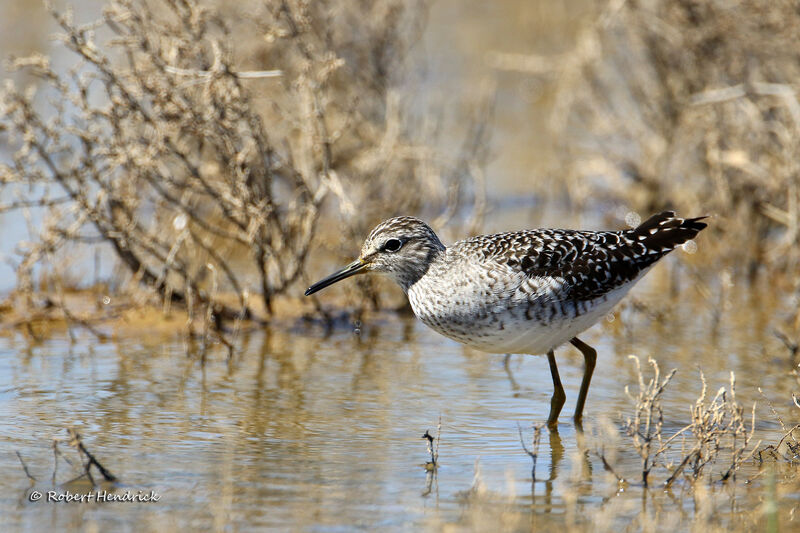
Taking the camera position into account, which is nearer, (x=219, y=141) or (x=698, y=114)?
(x=219, y=141)

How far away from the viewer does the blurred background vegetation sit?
7.34 metres

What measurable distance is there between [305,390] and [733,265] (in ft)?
15.7

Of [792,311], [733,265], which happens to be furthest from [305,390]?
[733,265]

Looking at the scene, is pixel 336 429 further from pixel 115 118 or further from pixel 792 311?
pixel 792 311

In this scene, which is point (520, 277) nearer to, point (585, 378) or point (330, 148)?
point (585, 378)

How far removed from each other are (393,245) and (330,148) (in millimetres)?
1840

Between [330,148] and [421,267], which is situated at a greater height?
[330,148]

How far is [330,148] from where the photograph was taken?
811cm

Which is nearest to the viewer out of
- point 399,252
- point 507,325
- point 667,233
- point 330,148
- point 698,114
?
point 507,325

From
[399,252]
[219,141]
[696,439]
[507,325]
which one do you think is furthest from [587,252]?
[219,141]

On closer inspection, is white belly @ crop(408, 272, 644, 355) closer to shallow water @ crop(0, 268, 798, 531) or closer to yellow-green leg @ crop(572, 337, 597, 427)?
yellow-green leg @ crop(572, 337, 597, 427)

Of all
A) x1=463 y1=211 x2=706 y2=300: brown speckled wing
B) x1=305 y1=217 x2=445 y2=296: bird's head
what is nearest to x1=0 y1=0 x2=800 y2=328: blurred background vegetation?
x1=305 y1=217 x2=445 y2=296: bird's head

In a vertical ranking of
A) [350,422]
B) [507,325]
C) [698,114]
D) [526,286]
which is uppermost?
[698,114]

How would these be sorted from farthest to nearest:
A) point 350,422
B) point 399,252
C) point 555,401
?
point 399,252 < point 555,401 < point 350,422
